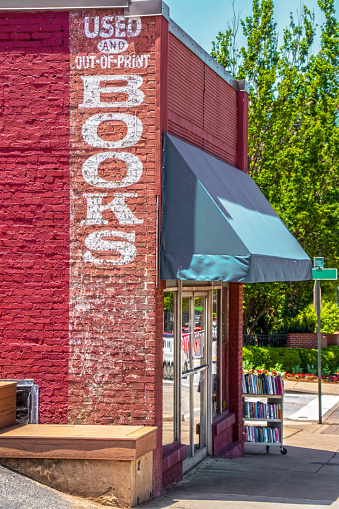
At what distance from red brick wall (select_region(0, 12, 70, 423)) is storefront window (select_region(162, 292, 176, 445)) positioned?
139 cm

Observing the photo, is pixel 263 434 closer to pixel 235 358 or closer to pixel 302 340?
pixel 235 358

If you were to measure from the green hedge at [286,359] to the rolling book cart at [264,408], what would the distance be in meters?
10.5

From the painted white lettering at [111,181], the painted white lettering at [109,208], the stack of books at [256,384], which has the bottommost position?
the stack of books at [256,384]

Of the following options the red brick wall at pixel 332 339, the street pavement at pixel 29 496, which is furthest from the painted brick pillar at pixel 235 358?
the red brick wall at pixel 332 339

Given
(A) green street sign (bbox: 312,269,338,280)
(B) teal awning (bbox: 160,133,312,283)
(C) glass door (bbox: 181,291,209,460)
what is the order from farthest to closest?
1. (A) green street sign (bbox: 312,269,338,280)
2. (C) glass door (bbox: 181,291,209,460)
3. (B) teal awning (bbox: 160,133,312,283)

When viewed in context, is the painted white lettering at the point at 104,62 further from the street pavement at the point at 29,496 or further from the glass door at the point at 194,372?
the street pavement at the point at 29,496

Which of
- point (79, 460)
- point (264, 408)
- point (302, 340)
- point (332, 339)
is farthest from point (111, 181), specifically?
point (332, 339)

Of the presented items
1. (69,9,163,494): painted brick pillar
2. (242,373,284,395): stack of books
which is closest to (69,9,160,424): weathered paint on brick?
(69,9,163,494): painted brick pillar

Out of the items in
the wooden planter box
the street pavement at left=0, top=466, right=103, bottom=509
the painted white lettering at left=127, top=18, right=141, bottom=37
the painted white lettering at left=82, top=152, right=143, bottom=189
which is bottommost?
the street pavement at left=0, top=466, right=103, bottom=509

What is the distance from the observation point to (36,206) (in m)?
9.55

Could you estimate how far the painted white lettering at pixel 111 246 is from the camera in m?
9.39

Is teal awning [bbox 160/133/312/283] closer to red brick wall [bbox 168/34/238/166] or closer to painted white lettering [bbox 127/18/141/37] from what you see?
red brick wall [bbox 168/34/238/166]

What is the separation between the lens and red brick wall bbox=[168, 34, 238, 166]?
1051 centimetres

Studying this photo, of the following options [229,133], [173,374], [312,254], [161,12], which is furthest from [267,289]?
[161,12]
